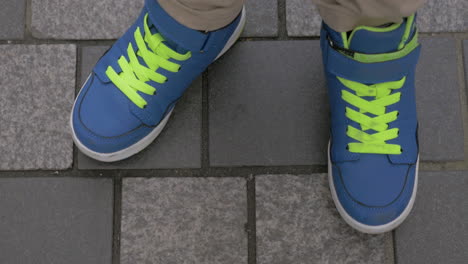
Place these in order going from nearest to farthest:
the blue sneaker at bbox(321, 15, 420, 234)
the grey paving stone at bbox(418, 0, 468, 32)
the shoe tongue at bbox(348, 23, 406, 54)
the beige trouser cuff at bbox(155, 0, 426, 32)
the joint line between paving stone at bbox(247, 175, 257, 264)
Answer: the beige trouser cuff at bbox(155, 0, 426, 32)
the shoe tongue at bbox(348, 23, 406, 54)
the blue sneaker at bbox(321, 15, 420, 234)
the joint line between paving stone at bbox(247, 175, 257, 264)
the grey paving stone at bbox(418, 0, 468, 32)

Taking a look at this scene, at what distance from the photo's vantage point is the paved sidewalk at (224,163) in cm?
125

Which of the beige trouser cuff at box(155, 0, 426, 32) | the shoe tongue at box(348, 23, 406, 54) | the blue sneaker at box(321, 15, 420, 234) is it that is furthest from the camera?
the blue sneaker at box(321, 15, 420, 234)

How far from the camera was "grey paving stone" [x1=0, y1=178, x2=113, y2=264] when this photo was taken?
1.25 metres

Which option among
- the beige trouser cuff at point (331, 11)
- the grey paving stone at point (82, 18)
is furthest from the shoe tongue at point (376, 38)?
the grey paving stone at point (82, 18)

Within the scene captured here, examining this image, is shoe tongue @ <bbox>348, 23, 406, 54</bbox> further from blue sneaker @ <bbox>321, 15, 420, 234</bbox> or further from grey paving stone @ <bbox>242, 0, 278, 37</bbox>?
grey paving stone @ <bbox>242, 0, 278, 37</bbox>

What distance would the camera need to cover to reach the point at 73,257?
125cm

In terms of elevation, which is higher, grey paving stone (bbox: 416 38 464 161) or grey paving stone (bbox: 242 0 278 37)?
grey paving stone (bbox: 242 0 278 37)

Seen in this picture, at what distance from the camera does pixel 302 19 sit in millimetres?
1367

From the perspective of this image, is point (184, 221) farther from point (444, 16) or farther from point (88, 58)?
point (444, 16)

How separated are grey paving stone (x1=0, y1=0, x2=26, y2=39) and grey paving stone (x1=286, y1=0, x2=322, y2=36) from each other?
0.74 meters

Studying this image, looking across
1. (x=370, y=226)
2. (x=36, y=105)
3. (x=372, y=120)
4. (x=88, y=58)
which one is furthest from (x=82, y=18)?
(x=370, y=226)

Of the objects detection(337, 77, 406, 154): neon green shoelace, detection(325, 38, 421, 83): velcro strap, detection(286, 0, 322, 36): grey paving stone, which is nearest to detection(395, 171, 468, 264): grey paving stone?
detection(337, 77, 406, 154): neon green shoelace

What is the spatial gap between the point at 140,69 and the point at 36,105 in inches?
13.2

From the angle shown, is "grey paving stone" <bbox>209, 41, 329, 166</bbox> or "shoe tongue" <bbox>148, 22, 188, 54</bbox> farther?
"grey paving stone" <bbox>209, 41, 329, 166</bbox>
